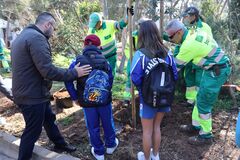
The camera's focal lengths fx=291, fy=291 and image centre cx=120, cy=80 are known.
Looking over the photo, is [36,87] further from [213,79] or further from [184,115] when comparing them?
[184,115]

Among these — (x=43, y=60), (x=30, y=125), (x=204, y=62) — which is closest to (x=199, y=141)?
(x=204, y=62)

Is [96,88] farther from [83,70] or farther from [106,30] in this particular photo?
[106,30]

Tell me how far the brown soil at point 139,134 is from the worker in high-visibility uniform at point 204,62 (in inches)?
9.7

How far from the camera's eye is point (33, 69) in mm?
3482

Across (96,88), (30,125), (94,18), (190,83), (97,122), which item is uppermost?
(94,18)

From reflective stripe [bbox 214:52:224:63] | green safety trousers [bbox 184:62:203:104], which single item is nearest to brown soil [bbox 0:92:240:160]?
green safety trousers [bbox 184:62:203:104]

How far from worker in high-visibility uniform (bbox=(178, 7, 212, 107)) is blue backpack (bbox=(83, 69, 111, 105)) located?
2.29m

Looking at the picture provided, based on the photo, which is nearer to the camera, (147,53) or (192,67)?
(147,53)

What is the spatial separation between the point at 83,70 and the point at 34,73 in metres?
0.59

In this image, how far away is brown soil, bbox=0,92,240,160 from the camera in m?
4.17

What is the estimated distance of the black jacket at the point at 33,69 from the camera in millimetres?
3354

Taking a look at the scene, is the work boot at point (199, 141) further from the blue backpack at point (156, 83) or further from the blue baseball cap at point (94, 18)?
the blue baseball cap at point (94, 18)

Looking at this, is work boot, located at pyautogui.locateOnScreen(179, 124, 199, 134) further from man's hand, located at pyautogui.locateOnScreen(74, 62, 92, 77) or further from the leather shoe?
man's hand, located at pyautogui.locateOnScreen(74, 62, 92, 77)

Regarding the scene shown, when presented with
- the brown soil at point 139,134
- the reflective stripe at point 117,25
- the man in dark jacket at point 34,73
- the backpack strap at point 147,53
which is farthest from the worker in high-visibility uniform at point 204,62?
the reflective stripe at point 117,25
